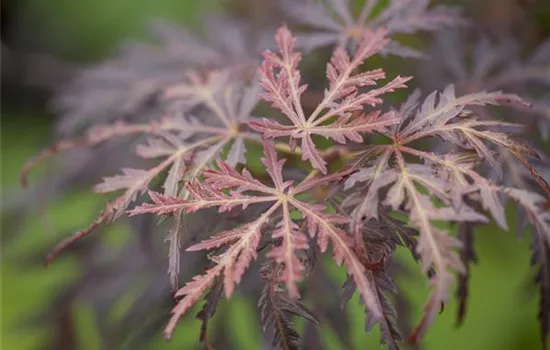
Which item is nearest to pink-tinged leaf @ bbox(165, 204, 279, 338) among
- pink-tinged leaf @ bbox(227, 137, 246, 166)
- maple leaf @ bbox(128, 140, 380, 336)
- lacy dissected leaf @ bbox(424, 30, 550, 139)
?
maple leaf @ bbox(128, 140, 380, 336)

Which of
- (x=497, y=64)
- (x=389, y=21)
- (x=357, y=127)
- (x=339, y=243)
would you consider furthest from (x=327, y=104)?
(x=497, y=64)

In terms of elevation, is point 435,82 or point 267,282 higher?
point 435,82

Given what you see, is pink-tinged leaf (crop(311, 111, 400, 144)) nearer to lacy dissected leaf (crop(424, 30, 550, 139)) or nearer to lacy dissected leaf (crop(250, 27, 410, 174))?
lacy dissected leaf (crop(250, 27, 410, 174))

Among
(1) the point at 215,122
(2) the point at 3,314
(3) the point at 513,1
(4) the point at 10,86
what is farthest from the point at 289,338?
(4) the point at 10,86

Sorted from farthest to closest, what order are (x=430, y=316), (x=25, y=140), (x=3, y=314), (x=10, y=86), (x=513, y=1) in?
(x=10, y=86) → (x=25, y=140) → (x=3, y=314) → (x=513, y=1) → (x=430, y=316)

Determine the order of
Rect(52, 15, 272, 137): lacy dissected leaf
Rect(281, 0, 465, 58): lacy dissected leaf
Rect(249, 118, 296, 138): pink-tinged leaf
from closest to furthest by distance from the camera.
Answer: Rect(249, 118, 296, 138): pink-tinged leaf
Rect(281, 0, 465, 58): lacy dissected leaf
Rect(52, 15, 272, 137): lacy dissected leaf

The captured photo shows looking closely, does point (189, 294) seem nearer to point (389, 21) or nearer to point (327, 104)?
point (327, 104)

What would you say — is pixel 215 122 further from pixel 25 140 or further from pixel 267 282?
pixel 25 140
